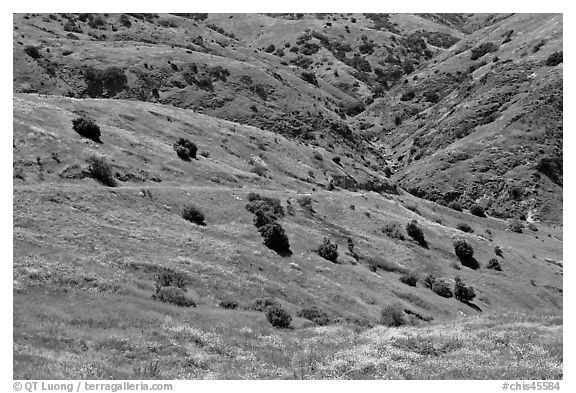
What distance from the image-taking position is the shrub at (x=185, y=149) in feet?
202

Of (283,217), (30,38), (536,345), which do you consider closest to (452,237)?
(283,217)

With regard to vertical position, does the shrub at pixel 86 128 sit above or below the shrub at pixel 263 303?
above

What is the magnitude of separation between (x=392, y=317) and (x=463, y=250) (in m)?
29.5

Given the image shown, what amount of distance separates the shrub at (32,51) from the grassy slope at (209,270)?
41919mm

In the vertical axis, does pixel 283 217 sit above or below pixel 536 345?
below

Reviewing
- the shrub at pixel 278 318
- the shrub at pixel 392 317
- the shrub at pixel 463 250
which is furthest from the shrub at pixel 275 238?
the shrub at pixel 463 250

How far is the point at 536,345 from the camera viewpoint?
21.4 metres

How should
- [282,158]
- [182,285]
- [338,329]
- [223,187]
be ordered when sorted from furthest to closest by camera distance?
[282,158] → [223,187] → [182,285] → [338,329]

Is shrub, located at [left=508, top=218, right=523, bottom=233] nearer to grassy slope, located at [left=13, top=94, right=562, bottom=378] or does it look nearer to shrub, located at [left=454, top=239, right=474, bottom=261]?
grassy slope, located at [left=13, top=94, right=562, bottom=378]

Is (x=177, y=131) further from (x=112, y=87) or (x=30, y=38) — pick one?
(x=30, y=38)

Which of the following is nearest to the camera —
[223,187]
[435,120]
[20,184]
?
[20,184]

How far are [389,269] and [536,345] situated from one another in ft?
108

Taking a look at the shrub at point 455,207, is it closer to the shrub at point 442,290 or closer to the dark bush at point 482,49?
the shrub at point 442,290

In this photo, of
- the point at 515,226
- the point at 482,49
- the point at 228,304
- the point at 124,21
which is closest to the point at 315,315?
the point at 228,304
